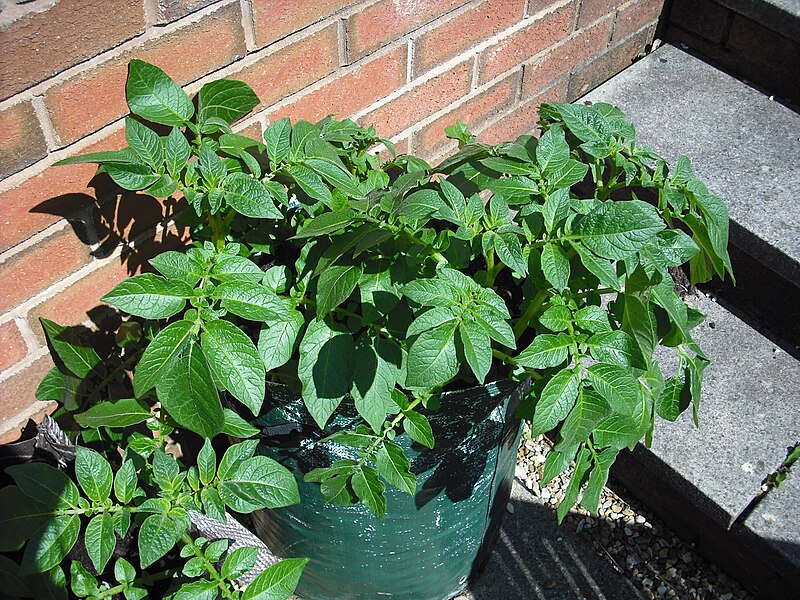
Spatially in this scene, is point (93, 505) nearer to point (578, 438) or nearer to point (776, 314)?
point (578, 438)

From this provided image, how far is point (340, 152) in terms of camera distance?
1.47 metres

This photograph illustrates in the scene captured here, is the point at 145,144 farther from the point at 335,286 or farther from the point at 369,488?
the point at 369,488

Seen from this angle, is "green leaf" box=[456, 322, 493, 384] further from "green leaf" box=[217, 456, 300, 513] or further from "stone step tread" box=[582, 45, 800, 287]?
"stone step tread" box=[582, 45, 800, 287]

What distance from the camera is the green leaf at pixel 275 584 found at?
1325 millimetres

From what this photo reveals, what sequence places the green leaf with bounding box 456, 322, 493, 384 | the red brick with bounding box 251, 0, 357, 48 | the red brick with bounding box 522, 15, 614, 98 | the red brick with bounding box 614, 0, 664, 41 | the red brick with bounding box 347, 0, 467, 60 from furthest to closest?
the red brick with bounding box 614, 0, 664, 41
the red brick with bounding box 522, 15, 614, 98
the red brick with bounding box 347, 0, 467, 60
the red brick with bounding box 251, 0, 357, 48
the green leaf with bounding box 456, 322, 493, 384

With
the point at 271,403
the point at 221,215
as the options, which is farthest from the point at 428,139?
the point at 271,403

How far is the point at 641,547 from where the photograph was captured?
213 cm

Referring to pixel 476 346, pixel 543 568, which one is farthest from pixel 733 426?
pixel 476 346

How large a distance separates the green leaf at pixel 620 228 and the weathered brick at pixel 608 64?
4.75ft

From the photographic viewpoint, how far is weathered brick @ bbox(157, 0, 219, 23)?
4.42 feet

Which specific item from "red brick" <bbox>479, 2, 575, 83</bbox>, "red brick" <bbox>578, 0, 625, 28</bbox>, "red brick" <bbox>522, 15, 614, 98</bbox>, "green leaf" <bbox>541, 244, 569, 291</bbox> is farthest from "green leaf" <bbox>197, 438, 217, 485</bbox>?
"red brick" <bbox>578, 0, 625, 28</bbox>

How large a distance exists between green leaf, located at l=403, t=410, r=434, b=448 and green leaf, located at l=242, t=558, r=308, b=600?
1.03ft

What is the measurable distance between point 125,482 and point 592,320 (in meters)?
0.81

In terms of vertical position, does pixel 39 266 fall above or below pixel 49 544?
above
